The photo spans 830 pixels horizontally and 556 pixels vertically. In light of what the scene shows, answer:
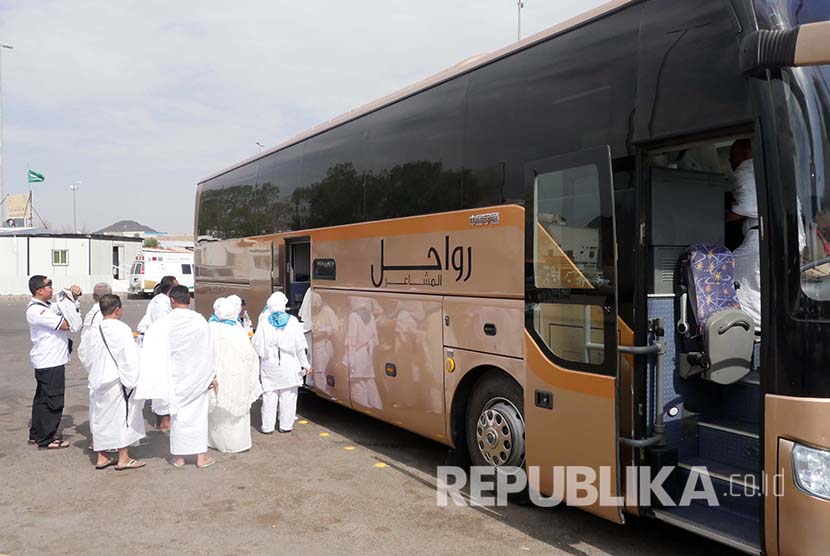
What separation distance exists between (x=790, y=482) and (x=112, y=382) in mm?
5796

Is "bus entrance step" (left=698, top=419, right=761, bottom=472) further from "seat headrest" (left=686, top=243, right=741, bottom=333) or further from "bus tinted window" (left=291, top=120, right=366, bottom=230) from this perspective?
"bus tinted window" (left=291, top=120, right=366, bottom=230)

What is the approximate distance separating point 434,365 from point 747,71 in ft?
12.2

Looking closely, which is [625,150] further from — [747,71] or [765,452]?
[765,452]

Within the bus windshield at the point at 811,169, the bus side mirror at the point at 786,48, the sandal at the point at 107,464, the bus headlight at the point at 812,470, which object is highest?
the bus side mirror at the point at 786,48

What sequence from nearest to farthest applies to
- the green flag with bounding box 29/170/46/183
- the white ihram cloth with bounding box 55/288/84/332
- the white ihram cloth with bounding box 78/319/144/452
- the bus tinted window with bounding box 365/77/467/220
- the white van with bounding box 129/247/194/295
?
the bus tinted window with bounding box 365/77/467/220 < the white ihram cloth with bounding box 78/319/144/452 < the white ihram cloth with bounding box 55/288/84/332 < the white van with bounding box 129/247/194/295 < the green flag with bounding box 29/170/46/183

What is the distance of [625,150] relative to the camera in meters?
4.43

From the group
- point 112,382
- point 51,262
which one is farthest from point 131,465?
point 51,262

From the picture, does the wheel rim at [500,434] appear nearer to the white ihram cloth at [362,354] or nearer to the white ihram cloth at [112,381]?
the white ihram cloth at [362,354]

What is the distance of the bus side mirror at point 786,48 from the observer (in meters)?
3.33

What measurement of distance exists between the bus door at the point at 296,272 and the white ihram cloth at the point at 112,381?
3035 mm

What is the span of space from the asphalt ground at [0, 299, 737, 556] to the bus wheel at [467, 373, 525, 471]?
17.9 inches

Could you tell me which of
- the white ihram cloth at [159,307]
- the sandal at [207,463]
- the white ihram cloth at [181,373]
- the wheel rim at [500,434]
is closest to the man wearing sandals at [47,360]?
the white ihram cloth at [159,307]

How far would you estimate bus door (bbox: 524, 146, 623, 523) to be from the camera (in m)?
4.41

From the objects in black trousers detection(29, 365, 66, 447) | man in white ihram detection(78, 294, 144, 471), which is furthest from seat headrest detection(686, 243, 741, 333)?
black trousers detection(29, 365, 66, 447)
